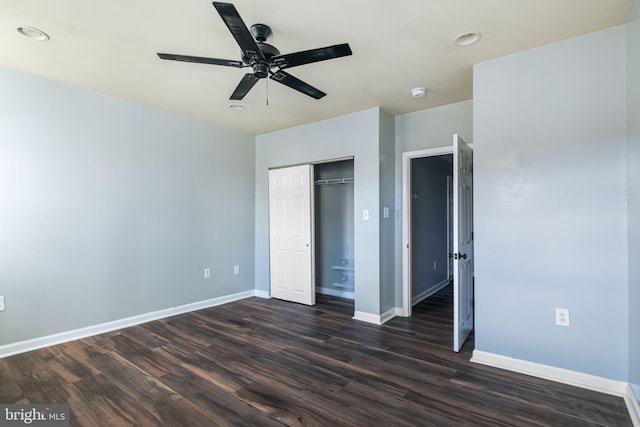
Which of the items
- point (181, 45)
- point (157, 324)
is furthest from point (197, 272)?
point (181, 45)

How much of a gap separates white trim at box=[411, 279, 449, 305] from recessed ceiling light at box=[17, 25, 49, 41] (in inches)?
189

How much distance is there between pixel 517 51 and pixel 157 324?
15.2ft

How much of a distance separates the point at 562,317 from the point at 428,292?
9.15ft

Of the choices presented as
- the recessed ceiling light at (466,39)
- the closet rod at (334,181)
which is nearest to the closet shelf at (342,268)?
the closet rod at (334,181)

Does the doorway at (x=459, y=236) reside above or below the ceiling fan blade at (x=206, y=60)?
below

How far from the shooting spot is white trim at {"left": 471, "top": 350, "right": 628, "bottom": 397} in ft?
7.47

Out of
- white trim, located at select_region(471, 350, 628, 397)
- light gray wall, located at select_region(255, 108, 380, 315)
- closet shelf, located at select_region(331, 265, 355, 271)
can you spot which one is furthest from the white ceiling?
closet shelf, located at select_region(331, 265, 355, 271)

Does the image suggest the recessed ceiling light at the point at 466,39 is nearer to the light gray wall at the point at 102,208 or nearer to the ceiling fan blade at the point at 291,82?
the ceiling fan blade at the point at 291,82

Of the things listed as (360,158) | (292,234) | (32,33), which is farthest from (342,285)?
(32,33)

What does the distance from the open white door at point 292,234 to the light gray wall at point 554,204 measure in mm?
2431

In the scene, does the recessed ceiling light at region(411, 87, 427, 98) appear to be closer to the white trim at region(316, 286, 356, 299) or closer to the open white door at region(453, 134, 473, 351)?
the open white door at region(453, 134, 473, 351)

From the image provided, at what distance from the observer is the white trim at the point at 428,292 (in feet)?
15.5

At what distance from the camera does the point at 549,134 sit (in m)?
2.51

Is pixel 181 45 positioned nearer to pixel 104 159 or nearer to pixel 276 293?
pixel 104 159
